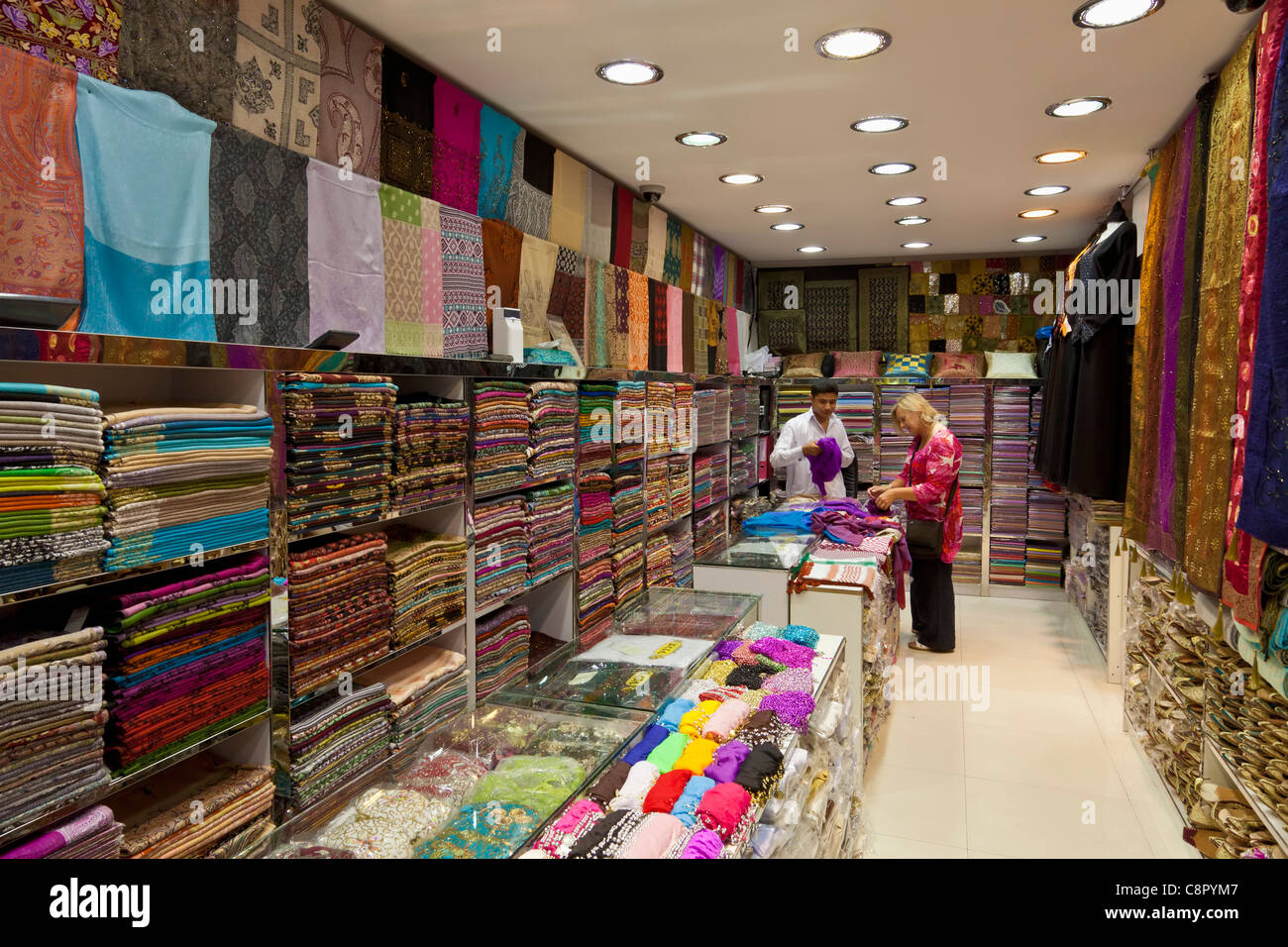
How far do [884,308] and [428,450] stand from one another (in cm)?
658

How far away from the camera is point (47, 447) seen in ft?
5.08

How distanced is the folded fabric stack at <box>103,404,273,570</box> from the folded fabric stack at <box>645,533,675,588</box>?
9.16 ft

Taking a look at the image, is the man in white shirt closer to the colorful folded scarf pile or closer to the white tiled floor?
the white tiled floor

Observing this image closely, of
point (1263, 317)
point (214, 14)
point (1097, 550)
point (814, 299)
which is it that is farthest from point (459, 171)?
point (814, 299)

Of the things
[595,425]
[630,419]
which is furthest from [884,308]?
[595,425]

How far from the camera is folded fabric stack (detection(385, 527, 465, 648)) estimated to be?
2586 mm

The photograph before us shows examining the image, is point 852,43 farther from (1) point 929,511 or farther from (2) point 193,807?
(1) point 929,511

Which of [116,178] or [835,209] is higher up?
[835,209]

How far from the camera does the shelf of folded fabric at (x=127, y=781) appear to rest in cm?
151

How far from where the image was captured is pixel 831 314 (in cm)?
851

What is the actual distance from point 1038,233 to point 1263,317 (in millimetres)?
5083

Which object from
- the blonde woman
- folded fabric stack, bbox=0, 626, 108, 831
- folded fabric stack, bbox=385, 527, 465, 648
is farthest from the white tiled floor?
folded fabric stack, bbox=0, 626, 108, 831
